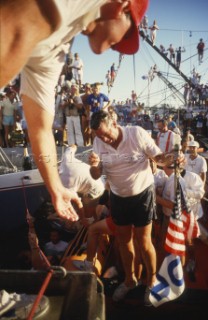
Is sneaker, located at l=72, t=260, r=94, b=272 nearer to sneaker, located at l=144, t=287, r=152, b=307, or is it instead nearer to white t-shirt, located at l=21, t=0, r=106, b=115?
sneaker, located at l=144, t=287, r=152, b=307

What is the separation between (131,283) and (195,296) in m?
0.82

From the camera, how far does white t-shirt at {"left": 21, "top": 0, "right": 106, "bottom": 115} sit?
25.7 inches

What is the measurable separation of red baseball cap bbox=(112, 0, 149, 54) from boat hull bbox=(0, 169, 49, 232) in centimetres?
506

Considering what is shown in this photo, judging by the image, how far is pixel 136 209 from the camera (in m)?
3.20

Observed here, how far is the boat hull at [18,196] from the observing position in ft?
19.3

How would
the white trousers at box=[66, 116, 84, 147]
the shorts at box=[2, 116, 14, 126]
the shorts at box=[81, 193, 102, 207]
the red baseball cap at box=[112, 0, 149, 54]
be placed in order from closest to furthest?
the red baseball cap at box=[112, 0, 149, 54] → the shorts at box=[81, 193, 102, 207] → the white trousers at box=[66, 116, 84, 147] → the shorts at box=[2, 116, 14, 126]

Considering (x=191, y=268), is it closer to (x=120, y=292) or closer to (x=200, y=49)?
(x=120, y=292)

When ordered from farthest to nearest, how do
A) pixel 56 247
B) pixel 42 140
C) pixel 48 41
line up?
pixel 56 247
pixel 42 140
pixel 48 41

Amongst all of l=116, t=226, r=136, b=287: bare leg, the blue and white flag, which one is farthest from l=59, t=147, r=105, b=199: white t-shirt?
the blue and white flag

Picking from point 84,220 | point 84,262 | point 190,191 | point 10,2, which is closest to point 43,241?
point 84,220

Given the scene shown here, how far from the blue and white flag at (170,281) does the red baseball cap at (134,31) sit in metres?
2.20

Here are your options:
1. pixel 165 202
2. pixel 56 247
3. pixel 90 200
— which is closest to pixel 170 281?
pixel 165 202

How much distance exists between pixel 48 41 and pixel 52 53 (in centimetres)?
15

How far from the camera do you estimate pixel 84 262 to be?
3.89 m
